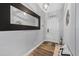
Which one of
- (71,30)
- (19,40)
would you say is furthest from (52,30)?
(19,40)

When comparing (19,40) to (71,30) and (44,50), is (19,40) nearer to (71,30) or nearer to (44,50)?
(44,50)

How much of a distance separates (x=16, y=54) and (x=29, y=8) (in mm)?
540

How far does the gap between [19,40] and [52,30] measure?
0.39 m

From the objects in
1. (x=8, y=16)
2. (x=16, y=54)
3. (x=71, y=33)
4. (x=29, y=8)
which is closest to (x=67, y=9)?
(x=71, y=33)

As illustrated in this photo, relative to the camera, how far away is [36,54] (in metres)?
1.57

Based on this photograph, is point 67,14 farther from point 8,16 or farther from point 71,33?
point 8,16

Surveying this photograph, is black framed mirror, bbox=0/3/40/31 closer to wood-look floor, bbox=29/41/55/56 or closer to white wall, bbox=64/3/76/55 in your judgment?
wood-look floor, bbox=29/41/55/56

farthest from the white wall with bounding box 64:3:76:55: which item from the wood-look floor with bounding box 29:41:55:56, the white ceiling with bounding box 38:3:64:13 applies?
the wood-look floor with bounding box 29:41:55:56

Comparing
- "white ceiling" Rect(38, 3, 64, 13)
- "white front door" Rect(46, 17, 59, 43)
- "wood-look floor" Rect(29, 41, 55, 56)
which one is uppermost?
"white ceiling" Rect(38, 3, 64, 13)

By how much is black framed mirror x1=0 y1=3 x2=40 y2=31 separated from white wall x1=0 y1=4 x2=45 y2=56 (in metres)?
0.05

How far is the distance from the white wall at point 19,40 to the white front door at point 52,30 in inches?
2.7

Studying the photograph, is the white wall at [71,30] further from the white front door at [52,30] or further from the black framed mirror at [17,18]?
the black framed mirror at [17,18]

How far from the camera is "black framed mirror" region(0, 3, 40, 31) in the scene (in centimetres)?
149

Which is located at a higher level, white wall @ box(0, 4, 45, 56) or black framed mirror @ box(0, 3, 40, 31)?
black framed mirror @ box(0, 3, 40, 31)
